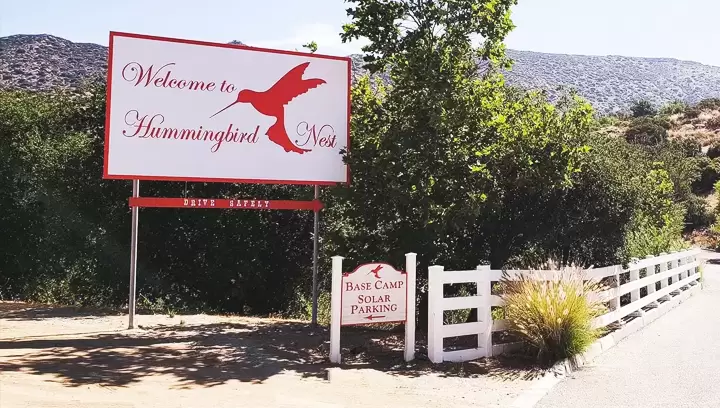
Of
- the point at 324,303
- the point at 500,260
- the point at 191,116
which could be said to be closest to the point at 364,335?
the point at 500,260

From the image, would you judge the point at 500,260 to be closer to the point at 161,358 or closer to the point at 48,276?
the point at 161,358

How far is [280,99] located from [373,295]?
4.56 m

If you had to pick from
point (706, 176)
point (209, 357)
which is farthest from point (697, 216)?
point (209, 357)

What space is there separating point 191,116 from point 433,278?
5.06 meters

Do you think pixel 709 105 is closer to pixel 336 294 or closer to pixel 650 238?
pixel 650 238

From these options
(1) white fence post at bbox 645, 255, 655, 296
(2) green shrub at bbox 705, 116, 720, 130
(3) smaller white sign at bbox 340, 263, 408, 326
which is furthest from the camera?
(2) green shrub at bbox 705, 116, 720, 130

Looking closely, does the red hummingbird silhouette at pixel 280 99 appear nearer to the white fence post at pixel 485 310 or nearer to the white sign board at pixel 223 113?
the white sign board at pixel 223 113

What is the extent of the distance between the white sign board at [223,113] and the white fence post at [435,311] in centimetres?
373

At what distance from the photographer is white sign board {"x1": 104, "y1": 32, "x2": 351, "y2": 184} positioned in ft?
35.7

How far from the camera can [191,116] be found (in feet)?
36.9

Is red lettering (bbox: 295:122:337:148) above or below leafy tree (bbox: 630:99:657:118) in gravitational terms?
below

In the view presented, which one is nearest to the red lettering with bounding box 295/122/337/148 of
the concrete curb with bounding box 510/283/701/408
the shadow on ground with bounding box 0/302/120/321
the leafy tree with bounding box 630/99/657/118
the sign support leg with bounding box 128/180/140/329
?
the sign support leg with bounding box 128/180/140/329

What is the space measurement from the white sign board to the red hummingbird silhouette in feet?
0.06

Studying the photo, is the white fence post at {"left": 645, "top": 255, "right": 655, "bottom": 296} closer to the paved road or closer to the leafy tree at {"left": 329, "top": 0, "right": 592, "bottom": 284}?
the paved road
